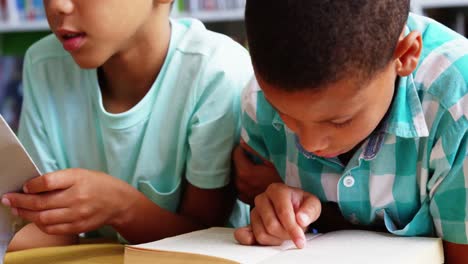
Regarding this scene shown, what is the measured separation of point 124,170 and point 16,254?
8.9 inches

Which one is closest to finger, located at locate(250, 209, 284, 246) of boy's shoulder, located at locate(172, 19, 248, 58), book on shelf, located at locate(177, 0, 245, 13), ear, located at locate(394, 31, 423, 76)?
ear, located at locate(394, 31, 423, 76)

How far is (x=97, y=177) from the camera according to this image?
3.50ft

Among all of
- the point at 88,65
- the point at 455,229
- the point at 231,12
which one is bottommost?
the point at 231,12

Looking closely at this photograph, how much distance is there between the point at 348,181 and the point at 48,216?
1.36ft

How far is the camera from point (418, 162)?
0.91 metres

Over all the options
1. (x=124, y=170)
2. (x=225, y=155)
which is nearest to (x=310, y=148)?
(x=225, y=155)

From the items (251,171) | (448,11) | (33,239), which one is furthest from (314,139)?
(448,11)

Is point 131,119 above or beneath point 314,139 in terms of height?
beneath

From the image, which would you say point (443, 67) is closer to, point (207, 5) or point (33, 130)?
point (33, 130)

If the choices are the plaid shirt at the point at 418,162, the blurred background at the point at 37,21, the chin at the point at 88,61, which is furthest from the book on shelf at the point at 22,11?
the plaid shirt at the point at 418,162

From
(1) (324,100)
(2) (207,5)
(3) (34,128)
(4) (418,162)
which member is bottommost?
(2) (207,5)

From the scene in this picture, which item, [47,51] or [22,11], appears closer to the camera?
[47,51]

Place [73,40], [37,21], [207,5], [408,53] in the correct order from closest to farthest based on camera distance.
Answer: [408,53]
[73,40]
[207,5]
[37,21]

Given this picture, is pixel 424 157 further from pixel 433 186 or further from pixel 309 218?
pixel 309 218
